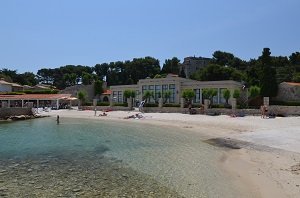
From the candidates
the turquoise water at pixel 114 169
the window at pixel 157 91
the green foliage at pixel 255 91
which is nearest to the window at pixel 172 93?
the window at pixel 157 91

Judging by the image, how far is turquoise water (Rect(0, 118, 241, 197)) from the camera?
12.1m

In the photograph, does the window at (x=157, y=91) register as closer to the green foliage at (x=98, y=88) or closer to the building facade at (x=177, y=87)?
the building facade at (x=177, y=87)

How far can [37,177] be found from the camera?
1421 cm

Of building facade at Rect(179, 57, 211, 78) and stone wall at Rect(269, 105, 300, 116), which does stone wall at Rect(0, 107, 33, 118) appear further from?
building facade at Rect(179, 57, 211, 78)

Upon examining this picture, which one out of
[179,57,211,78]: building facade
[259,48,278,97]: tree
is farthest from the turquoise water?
[179,57,211,78]: building facade

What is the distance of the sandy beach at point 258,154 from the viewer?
11.9m

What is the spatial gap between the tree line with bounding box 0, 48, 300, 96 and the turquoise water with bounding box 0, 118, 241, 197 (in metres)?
44.3

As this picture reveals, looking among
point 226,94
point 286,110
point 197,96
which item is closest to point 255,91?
point 226,94

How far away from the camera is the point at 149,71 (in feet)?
343

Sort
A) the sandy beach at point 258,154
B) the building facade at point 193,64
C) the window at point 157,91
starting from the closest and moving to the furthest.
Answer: the sandy beach at point 258,154 → the window at point 157,91 → the building facade at point 193,64

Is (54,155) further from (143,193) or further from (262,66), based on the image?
(262,66)

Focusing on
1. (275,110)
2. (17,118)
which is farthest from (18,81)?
(275,110)

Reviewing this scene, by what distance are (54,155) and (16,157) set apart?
6.60 feet

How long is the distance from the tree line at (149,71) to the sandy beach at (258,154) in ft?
100
